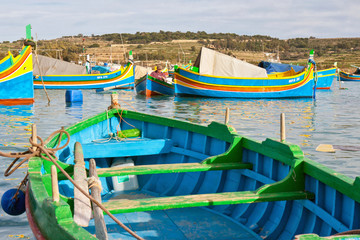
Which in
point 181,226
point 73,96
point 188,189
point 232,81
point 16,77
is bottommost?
point 73,96

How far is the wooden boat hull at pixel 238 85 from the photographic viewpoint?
28953 mm

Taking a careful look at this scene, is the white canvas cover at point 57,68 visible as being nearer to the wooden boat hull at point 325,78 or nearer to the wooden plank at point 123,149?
the wooden boat hull at point 325,78

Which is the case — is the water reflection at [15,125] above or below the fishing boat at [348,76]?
below

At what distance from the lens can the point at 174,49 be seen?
368ft

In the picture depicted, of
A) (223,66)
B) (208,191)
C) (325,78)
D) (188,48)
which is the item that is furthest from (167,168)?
(188,48)

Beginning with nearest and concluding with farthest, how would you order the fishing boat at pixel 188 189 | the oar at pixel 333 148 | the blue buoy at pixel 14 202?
the fishing boat at pixel 188 189
the blue buoy at pixel 14 202
the oar at pixel 333 148

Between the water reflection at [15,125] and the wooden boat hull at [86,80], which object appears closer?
the water reflection at [15,125]

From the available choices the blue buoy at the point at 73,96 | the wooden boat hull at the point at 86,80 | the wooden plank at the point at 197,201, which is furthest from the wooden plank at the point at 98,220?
the wooden boat hull at the point at 86,80

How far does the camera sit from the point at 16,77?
74.7 ft

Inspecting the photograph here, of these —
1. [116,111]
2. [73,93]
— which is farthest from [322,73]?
[116,111]

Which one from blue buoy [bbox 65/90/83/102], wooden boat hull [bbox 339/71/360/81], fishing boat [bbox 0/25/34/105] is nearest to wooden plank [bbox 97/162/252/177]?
fishing boat [bbox 0/25/34/105]

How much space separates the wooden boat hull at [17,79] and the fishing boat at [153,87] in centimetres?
934

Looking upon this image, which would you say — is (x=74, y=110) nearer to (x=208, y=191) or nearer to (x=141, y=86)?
(x=141, y=86)

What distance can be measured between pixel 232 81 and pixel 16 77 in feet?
46.1
